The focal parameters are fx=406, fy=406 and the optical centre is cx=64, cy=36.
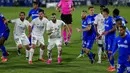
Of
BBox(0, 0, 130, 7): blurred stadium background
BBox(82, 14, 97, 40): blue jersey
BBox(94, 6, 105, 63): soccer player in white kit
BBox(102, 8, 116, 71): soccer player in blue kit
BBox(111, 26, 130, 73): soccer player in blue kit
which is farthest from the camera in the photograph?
BBox(0, 0, 130, 7): blurred stadium background

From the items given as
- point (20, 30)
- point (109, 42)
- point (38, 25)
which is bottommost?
point (109, 42)

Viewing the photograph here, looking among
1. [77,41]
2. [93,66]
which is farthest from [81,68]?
[77,41]

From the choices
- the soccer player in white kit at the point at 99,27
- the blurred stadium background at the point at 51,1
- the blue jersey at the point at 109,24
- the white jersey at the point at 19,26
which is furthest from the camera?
the blurred stadium background at the point at 51,1

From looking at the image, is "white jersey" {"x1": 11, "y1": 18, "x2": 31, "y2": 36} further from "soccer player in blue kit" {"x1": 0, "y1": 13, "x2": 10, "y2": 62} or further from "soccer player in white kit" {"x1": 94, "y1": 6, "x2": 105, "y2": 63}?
"soccer player in white kit" {"x1": 94, "y1": 6, "x2": 105, "y2": 63}

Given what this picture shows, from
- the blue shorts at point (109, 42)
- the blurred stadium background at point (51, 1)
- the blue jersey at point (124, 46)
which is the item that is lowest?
the blurred stadium background at point (51, 1)

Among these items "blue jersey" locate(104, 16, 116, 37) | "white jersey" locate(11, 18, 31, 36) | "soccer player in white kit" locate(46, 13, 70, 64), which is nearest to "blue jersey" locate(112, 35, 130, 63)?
"blue jersey" locate(104, 16, 116, 37)

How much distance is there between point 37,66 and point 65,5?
8463 millimetres

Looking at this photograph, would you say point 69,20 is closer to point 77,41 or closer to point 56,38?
point 77,41

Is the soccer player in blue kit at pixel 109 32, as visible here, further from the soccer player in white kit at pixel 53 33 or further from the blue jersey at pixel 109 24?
the soccer player in white kit at pixel 53 33

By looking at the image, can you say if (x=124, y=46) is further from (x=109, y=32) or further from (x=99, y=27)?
(x=99, y=27)

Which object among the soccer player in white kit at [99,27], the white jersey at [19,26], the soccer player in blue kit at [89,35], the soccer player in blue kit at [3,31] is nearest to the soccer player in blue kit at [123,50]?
the soccer player in white kit at [99,27]

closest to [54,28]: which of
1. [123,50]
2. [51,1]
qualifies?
[123,50]

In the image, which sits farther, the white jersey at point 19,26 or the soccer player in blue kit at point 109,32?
the white jersey at point 19,26

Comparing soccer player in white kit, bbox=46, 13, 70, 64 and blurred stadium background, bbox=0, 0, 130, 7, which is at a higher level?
soccer player in white kit, bbox=46, 13, 70, 64
